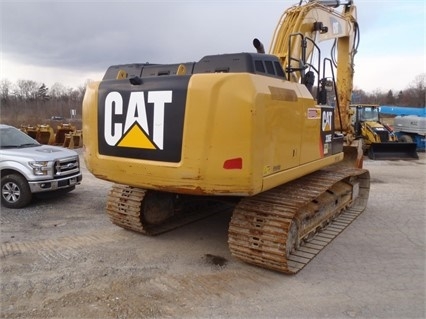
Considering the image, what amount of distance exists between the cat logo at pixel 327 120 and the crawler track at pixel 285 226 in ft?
2.58

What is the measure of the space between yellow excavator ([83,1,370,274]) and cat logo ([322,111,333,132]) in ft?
0.09

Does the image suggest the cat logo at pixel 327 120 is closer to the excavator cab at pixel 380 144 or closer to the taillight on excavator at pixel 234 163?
the taillight on excavator at pixel 234 163

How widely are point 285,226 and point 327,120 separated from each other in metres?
2.16

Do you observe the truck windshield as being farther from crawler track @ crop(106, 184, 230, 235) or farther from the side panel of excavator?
the side panel of excavator

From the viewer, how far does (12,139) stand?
8273 millimetres

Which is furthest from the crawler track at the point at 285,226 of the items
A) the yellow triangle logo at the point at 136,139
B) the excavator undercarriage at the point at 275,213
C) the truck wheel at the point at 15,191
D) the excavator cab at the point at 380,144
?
the excavator cab at the point at 380,144

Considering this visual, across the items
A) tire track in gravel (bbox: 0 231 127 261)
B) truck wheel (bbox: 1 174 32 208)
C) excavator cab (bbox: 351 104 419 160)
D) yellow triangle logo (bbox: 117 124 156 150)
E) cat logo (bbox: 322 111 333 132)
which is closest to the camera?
yellow triangle logo (bbox: 117 124 156 150)

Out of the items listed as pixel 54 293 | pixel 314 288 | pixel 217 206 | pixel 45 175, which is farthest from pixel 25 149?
pixel 314 288

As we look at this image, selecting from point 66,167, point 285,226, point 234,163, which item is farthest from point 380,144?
point 234,163

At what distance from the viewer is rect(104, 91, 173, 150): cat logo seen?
4066mm

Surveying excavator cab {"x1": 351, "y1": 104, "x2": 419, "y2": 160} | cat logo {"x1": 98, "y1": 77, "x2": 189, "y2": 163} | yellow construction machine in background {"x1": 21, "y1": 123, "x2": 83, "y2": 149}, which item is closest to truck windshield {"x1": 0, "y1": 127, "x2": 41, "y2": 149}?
A: cat logo {"x1": 98, "y1": 77, "x2": 189, "y2": 163}

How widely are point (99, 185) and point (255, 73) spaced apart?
21.2 feet

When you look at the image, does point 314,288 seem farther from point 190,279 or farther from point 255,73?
point 255,73

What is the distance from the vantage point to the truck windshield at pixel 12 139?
8.08 metres
